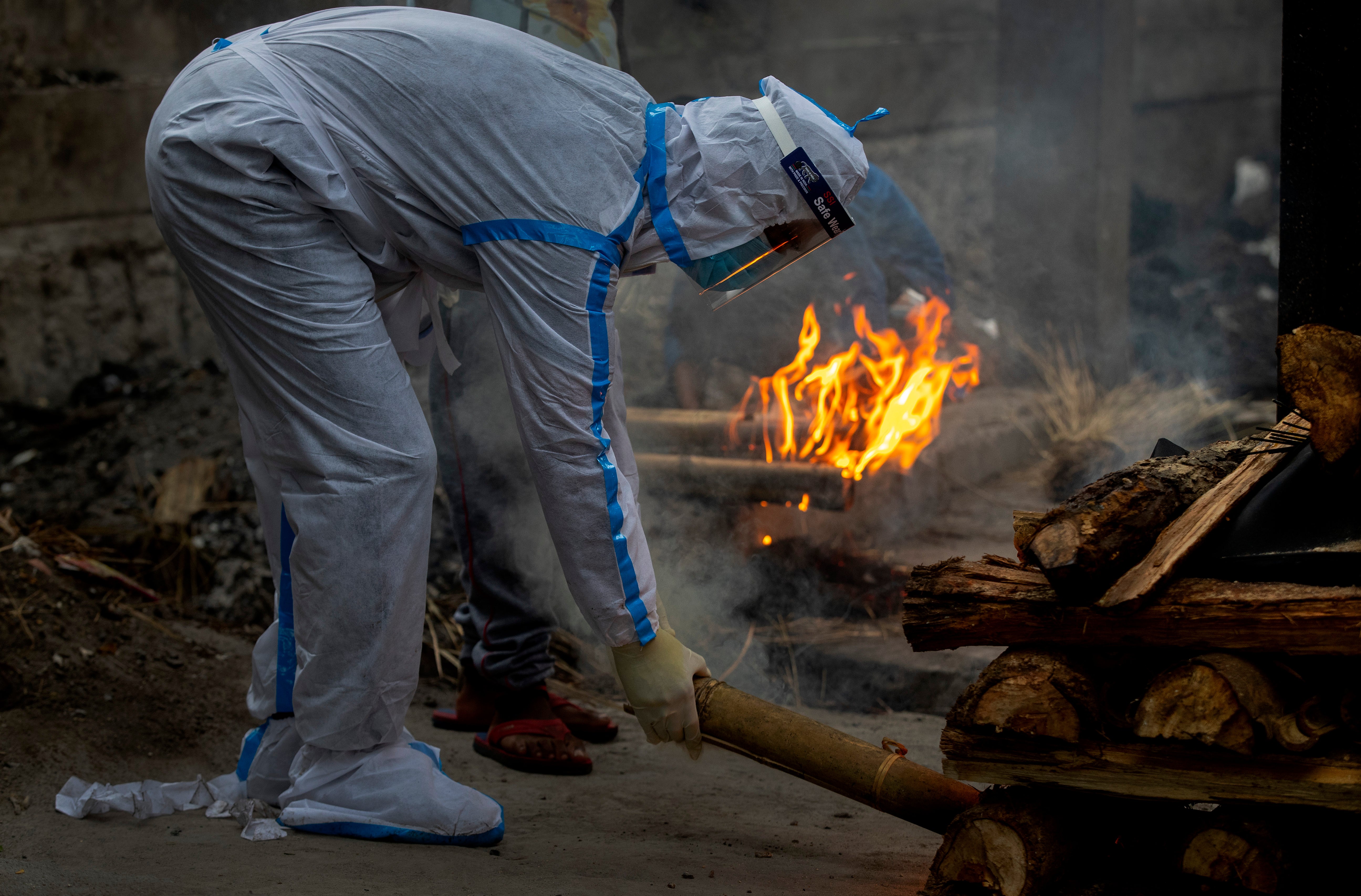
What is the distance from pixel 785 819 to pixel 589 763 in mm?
587

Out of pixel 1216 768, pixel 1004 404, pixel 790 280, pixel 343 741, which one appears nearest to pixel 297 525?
pixel 343 741

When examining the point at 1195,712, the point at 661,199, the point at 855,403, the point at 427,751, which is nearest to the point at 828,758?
the point at 1195,712

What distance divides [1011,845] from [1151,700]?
13.5 inches

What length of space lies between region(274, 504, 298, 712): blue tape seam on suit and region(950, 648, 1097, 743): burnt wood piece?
1.46 m

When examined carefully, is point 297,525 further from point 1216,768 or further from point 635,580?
point 1216,768

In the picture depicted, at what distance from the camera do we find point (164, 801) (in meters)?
2.45

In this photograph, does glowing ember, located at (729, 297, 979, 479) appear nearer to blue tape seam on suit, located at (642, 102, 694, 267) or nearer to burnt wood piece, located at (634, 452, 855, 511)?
burnt wood piece, located at (634, 452, 855, 511)

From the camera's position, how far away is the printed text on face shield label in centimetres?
208

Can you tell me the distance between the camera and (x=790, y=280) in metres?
5.47

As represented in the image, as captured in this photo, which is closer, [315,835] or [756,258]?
[756,258]

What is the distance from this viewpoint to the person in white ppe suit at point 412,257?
2.08 meters

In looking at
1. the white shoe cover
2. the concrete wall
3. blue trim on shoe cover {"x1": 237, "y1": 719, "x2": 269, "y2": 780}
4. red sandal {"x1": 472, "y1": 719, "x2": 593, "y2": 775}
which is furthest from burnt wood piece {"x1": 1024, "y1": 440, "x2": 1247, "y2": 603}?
the concrete wall

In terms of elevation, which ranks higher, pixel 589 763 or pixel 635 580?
pixel 635 580

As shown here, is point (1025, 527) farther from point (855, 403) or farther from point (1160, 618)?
point (855, 403)
